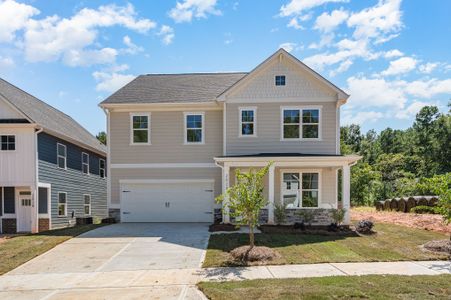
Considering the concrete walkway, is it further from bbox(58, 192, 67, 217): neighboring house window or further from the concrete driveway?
bbox(58, 192, 67, 217): neighboring house window

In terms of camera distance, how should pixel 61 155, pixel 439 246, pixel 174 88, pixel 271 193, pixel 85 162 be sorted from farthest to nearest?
pixel 85 162
pixel 174 88
pixel 61 155
pixel 271 193
pixel 439 246

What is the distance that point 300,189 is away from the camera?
1614 centimetres

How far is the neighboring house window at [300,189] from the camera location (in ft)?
52.7

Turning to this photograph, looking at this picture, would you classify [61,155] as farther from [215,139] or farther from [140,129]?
[215,139]

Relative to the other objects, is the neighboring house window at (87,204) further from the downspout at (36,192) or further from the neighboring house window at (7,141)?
the neighboring house window at (7,141)

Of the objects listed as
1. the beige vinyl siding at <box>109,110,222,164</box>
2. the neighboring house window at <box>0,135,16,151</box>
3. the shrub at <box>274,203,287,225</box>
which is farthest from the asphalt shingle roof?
the shrub at <box>274,203,287,225</box>

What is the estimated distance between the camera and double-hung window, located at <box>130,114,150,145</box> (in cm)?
1734

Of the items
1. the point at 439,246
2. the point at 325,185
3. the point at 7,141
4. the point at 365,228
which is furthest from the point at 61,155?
the point at 439,246

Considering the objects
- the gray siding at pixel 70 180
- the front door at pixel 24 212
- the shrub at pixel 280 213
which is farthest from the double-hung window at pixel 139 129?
the shrub at pixel 280 213

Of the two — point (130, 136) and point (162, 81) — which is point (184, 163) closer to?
point (130, 136)

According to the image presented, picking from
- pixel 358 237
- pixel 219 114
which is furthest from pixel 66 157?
pixel 358 237

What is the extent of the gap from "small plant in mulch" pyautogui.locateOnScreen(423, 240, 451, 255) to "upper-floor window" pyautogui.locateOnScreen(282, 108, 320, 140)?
7073 millimetres

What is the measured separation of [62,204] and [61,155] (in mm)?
2620

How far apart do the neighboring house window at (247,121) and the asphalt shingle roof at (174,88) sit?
5.83 ft
